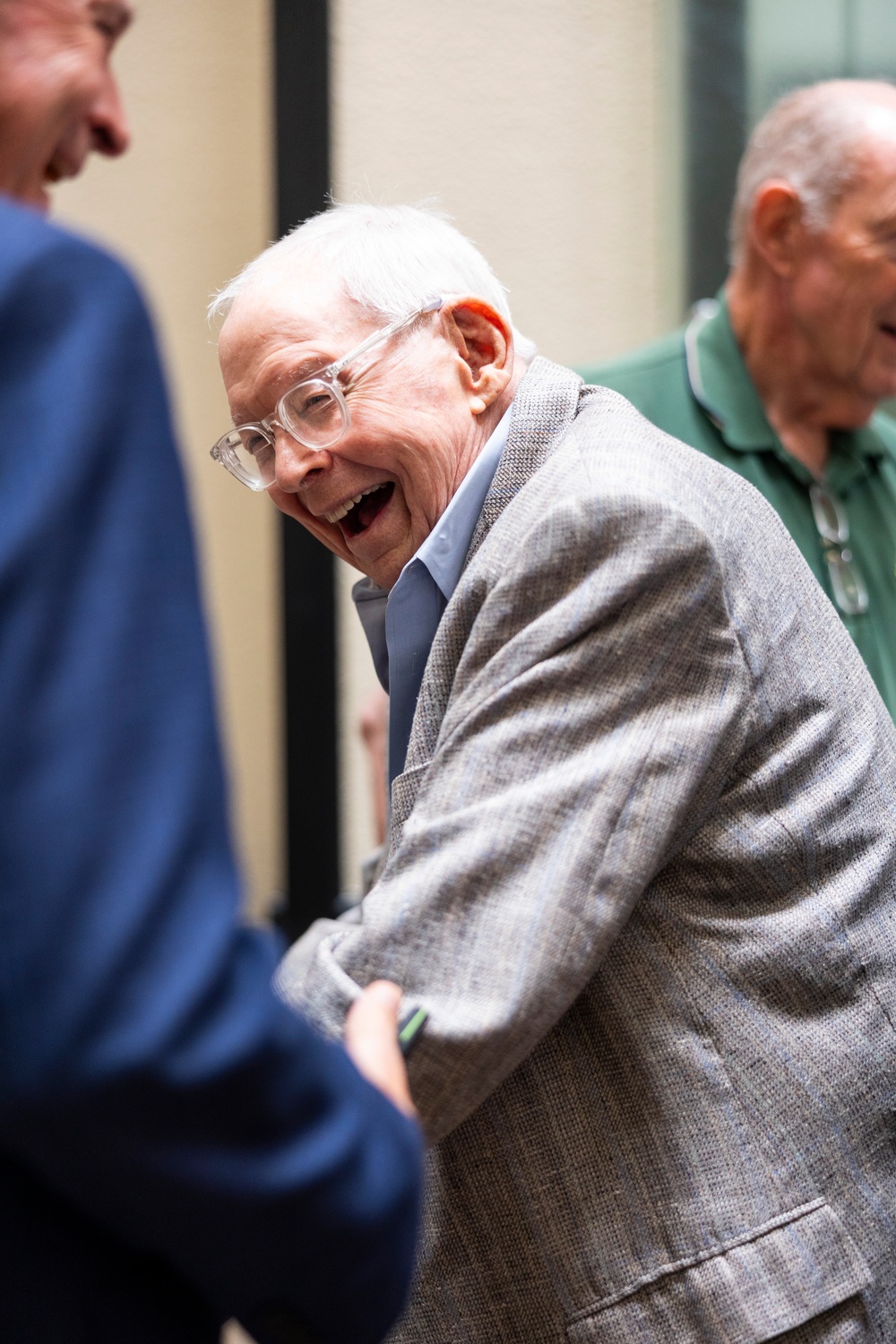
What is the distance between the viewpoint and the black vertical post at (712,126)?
2234 millimetres

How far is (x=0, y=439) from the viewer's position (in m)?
0.45

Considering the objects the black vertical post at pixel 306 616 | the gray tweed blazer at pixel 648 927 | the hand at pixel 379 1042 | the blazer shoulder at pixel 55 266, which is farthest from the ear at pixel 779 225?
the blazer shoulder at pixel 55 266

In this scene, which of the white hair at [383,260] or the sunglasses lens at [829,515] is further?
the sunglasses lens at [829,515]

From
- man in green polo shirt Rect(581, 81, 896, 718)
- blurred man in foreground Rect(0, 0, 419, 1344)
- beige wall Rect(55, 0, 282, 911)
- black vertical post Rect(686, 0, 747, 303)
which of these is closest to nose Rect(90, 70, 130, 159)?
blurred man in foreground Rect(0, 0, 419, 1344)

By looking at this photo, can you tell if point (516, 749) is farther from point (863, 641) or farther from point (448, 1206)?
point (863, 641)

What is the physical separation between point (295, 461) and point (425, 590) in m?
0.19

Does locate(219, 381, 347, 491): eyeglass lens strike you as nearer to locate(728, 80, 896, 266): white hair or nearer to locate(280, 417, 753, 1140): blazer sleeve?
locate(280, 417, 753, 1140): blazer sleeve

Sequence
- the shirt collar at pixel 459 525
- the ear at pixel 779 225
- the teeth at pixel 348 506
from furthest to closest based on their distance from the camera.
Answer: the ear at pixel 779 225, the teeth at pixel 348 506, the shirt collar at pixel 459 525

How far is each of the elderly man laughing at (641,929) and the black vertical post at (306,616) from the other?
1.23 meters

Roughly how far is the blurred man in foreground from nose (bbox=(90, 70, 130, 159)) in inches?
10.1

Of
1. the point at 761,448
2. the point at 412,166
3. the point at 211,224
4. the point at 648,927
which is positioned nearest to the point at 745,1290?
the point at 648,927

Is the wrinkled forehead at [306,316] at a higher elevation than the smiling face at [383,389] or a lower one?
higher

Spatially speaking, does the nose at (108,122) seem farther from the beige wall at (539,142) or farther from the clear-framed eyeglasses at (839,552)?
the beige wall at (539,142)

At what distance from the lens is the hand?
63 centimetres
